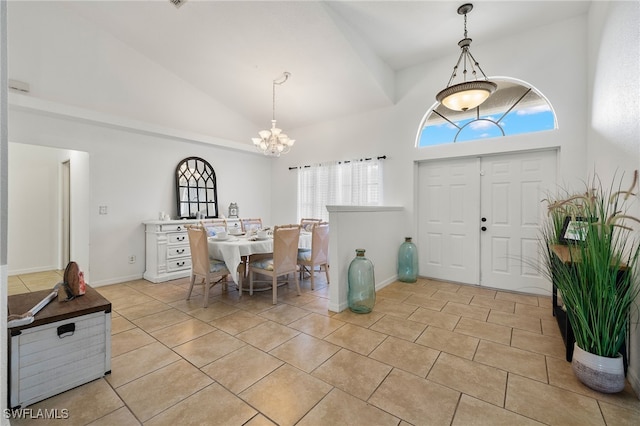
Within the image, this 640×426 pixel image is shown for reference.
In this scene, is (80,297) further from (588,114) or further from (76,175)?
(588,114)

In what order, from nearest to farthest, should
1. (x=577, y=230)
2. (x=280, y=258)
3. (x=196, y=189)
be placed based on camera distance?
(x=577, y=230) → (x=280, y=258) → (x=196, y=189)

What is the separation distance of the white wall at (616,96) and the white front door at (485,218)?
690 mm

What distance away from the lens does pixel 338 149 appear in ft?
17.2

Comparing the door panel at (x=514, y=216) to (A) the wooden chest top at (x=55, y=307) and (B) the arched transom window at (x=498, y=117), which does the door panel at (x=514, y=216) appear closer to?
(B) the arched transom window at (x=498, y=117)

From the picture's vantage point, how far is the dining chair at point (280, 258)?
127 inches

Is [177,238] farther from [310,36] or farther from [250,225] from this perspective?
[310,36]

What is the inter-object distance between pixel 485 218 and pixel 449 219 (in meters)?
0.47

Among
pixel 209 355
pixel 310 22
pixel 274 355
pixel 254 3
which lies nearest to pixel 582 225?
pixel 274 355

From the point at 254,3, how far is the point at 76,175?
378 centimetres

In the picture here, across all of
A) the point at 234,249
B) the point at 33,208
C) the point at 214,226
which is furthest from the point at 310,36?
the point at 33,208

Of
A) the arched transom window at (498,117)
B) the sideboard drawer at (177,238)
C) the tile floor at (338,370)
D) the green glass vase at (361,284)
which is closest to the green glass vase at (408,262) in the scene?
the tile floor at (338,370)

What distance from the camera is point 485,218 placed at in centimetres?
384

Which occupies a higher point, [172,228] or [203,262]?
[172,228]

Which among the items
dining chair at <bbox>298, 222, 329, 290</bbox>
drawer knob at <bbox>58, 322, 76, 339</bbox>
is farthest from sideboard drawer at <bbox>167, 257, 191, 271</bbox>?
drawer knob at <bbox>58, 322, 76, 339</bbox>
